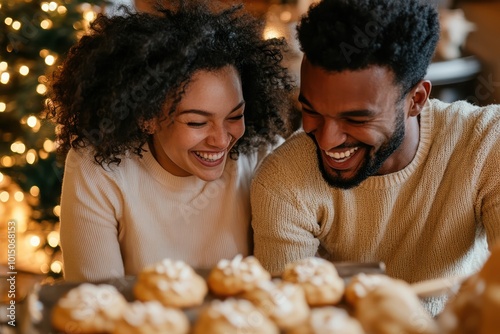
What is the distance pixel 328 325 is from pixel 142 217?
0.90 meters

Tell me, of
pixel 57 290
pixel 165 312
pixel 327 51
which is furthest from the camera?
pixel 327 51

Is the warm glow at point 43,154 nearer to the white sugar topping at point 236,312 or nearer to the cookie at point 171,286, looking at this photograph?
the cookie at point 171,286

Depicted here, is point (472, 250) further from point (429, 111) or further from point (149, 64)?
point (149, 64)

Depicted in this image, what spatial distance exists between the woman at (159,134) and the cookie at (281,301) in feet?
1.96

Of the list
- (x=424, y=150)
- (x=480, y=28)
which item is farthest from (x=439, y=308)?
(x=480, y=28)

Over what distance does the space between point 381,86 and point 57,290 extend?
30.5 inches

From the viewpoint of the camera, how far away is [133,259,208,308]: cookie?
864 millimetres

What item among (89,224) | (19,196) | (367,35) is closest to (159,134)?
(89,224)

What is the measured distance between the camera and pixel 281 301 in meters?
0.83

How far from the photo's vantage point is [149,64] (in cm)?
148

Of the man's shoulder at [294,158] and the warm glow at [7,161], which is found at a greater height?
the man's shoulder at [294,158]

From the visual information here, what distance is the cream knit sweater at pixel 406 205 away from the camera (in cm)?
144

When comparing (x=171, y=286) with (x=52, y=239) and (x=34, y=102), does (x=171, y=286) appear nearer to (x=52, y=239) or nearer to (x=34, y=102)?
(x=34, y=102)

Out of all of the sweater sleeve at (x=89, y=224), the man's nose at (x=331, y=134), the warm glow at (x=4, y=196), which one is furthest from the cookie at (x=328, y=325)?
the warm glow at (x=4, y=196)
